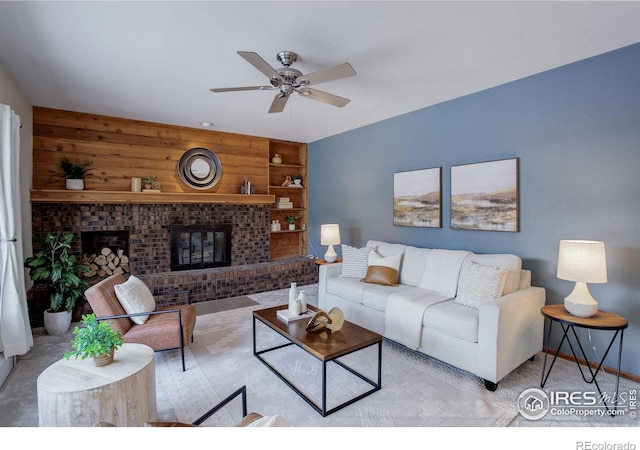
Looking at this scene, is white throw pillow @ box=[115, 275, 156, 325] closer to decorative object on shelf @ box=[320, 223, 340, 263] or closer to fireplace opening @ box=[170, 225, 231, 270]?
fireplace opening @ box=[170, 225, 231, 270]

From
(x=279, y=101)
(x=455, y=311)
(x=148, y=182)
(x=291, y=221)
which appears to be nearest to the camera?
(x=455, y=311)

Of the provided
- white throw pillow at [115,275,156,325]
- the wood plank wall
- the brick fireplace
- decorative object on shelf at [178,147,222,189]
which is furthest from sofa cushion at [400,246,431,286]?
decorative object on shelf at [178,147,222,189]

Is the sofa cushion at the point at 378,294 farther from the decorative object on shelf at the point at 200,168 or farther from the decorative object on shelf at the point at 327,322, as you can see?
the decorative object on shelf at the point at 200,168

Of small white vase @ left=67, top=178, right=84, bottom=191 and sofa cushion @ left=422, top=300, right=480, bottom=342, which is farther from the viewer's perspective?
small white vase @ left=67, top=178, right=84, bottom=191

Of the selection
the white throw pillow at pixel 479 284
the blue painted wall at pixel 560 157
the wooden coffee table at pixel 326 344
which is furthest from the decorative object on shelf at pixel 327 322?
the blue painted wall at pixel 560 157

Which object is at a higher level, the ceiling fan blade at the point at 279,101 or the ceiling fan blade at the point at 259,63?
the ceiling fan blade at the point at 259,63

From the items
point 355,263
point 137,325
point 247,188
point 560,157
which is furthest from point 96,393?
point 247,188

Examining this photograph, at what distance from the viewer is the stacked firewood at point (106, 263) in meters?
4.66

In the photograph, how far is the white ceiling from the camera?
2.16 meters

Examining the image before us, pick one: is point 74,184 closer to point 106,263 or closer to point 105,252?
point 105,252

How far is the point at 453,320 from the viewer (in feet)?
8.96

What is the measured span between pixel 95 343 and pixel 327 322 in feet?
4.90

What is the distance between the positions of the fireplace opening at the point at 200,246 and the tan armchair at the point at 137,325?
7.22ft

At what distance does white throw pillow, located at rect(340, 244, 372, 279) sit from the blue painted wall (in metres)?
0.74
